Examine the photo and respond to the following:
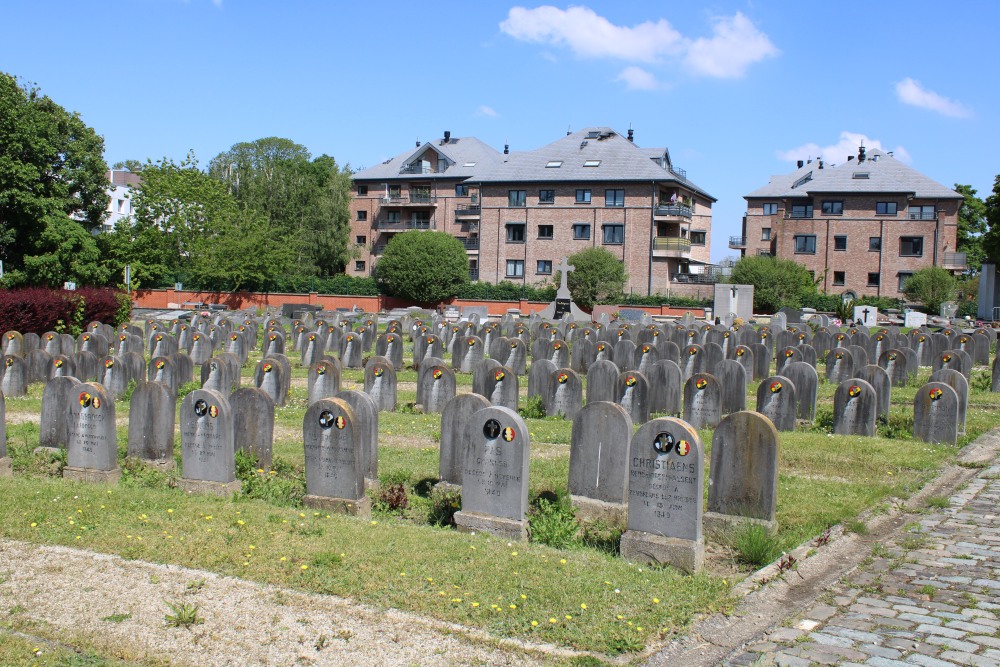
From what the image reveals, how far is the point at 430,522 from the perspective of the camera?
32.2ft

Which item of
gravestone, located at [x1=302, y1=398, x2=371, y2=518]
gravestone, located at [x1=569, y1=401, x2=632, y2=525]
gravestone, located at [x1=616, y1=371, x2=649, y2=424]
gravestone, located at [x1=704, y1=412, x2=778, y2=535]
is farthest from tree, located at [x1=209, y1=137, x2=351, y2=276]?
gravestone, located at [x1=704, y1=412, x2=778, y2=535]

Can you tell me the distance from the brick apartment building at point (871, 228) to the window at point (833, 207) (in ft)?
0.24

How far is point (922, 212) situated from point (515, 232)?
29.6 m

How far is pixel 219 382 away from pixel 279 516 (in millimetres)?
9088

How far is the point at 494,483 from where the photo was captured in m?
9.08

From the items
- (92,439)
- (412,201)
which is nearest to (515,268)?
(412,201)

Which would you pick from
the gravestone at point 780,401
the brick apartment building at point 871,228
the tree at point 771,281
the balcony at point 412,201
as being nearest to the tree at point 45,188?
the balcony at point 412,201

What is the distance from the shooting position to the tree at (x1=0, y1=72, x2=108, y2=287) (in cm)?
3894

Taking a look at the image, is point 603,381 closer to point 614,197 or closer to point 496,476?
point 496,476

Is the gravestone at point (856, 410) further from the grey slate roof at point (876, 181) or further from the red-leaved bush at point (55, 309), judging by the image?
the grey slate roof at point (876, 181)

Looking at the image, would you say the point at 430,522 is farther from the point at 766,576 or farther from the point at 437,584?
the point at 766,576

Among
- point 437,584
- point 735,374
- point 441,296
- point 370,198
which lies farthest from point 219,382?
point 370,198

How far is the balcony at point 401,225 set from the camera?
73.2 metres

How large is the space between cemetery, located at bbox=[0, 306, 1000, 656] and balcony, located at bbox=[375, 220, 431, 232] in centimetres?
5743
